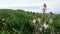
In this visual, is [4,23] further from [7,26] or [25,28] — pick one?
[25,28]

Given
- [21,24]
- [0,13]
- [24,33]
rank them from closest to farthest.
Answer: [24,33] < [21,24] < [0,13]

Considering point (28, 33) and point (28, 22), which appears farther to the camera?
point (28, 22)

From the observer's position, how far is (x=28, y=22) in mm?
7746

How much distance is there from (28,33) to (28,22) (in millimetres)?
597

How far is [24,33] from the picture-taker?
702cm

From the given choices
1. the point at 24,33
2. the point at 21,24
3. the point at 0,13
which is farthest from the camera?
the point at 0,13

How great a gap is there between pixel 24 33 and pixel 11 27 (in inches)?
25.9

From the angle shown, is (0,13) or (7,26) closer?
(7,26)

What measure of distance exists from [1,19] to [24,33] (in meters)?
1.26

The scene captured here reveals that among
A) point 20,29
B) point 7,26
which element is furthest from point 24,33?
point 7,26

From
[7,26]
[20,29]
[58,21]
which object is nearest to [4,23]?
[7,26]

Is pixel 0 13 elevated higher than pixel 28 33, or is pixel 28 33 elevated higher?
pixel 0 13

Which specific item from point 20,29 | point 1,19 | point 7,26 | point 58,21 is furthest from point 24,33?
point 58,21

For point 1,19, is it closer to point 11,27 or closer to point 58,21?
point 11,27
